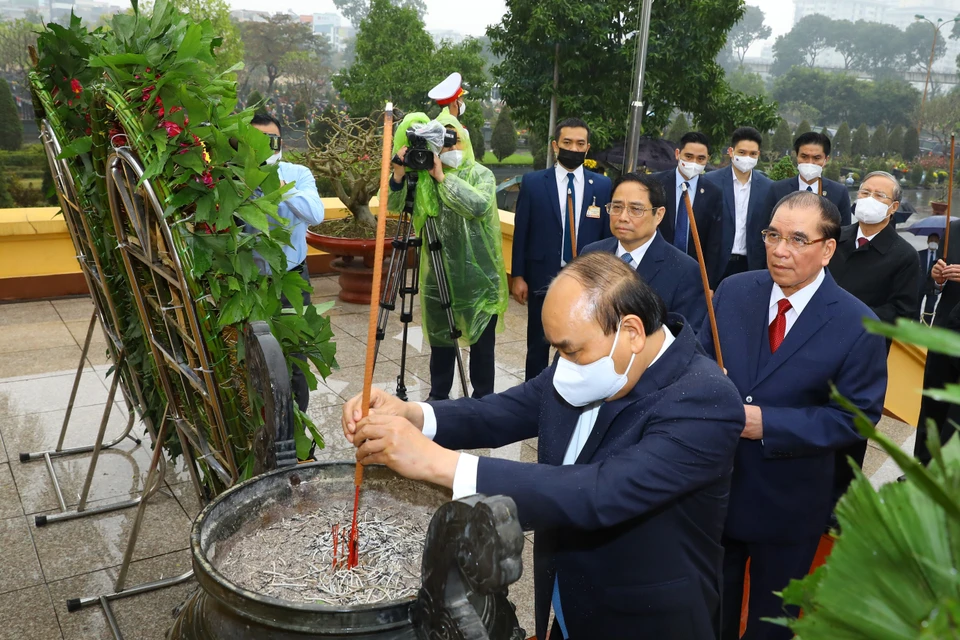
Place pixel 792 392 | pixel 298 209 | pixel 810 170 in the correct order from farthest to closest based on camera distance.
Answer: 1. pixel 810 170
2. pixel 298 209
3. pixel 792 392

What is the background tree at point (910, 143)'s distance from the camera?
6863 mm

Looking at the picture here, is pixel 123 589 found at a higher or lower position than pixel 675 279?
lower

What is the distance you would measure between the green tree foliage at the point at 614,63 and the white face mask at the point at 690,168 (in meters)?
5.79

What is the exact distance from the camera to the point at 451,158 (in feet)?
15.4

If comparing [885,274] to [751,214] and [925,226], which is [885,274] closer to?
[751,214]

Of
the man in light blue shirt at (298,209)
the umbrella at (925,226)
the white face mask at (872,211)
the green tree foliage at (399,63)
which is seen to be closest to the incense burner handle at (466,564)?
the man in light blue shirt at (298,209)

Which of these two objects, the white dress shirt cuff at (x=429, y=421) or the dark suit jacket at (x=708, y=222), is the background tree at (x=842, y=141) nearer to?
the dark suit jacket at (x=708, y=222)

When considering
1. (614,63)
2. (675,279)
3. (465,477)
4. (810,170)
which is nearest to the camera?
(465,477)

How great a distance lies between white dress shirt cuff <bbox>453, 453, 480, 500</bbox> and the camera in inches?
62.4

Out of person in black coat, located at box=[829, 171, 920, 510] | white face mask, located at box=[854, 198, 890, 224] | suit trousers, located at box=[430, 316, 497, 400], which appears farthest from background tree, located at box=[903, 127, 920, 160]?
suit trousers, located at box=[430, 316, 497, 400]

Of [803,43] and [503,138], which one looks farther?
[503,138]

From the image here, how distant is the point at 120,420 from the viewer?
4723mm

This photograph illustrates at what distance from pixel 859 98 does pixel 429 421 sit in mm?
7347

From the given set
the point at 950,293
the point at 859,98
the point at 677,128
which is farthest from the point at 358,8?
the point at 950,293
